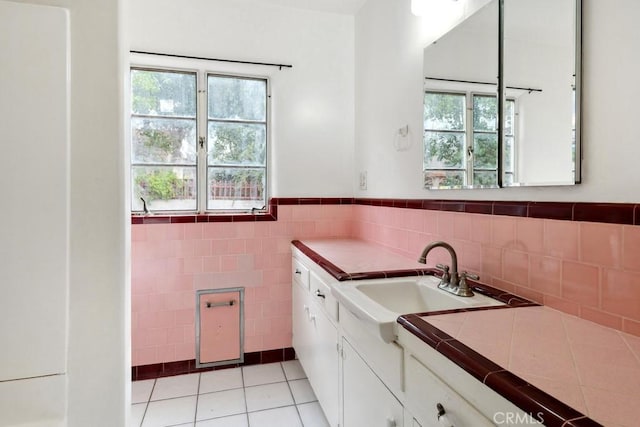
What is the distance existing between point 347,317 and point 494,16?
1.35 metres

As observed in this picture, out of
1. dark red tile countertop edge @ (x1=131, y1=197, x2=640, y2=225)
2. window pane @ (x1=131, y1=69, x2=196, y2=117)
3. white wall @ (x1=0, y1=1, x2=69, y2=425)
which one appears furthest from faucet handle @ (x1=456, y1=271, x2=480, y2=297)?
window pane @ (x1=131, y1=69, x2=196, y2=117)

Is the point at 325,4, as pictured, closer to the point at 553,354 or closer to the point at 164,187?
the point at 164,187

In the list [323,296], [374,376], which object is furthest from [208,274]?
[374,376]

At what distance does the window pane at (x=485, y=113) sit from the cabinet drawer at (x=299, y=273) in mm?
1259

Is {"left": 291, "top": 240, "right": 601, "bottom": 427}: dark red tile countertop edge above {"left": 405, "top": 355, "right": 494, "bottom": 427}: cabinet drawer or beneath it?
above

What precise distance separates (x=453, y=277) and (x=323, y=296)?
0.67m

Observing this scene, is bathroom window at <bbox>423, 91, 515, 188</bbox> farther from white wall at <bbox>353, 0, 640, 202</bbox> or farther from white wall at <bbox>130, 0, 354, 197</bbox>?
white wall at <bbox>130, 0, 354, 197</bbox>

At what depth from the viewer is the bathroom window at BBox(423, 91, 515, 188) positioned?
4.27ft

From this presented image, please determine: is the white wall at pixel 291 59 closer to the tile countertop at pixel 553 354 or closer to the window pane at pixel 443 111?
the window pane at pixel 443 111

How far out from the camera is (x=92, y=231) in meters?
0.88

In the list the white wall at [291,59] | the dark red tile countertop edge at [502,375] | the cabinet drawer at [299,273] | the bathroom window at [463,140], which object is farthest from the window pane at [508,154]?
the white wall at [291,59]

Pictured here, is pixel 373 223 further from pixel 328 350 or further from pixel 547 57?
pixel 547 57

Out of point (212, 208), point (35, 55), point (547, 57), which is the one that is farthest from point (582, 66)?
point (212, 208)

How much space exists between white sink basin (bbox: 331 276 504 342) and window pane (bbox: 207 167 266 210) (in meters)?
1.44
